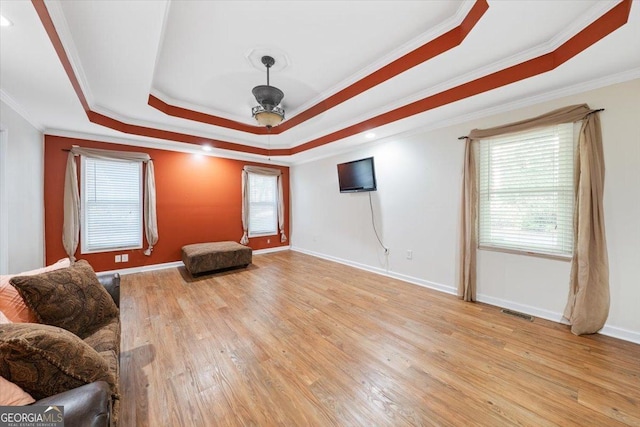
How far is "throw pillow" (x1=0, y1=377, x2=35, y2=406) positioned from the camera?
2.48 feet

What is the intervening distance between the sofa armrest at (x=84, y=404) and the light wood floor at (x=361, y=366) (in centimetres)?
70

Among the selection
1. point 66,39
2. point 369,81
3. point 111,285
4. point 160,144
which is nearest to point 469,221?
point 369,81

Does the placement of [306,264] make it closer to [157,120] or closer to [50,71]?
[157,120]

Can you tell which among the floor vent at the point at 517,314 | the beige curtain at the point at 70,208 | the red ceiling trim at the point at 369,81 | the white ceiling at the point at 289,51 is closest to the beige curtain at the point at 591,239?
the floor vent at the point at 517,314

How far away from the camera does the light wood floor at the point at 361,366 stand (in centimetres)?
138

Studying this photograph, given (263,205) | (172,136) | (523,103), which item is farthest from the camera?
(263,205)

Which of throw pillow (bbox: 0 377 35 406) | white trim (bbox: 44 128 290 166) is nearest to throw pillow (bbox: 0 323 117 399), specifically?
throw pillow (bbox: 0 377 35 406)

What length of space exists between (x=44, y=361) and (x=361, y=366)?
177cm

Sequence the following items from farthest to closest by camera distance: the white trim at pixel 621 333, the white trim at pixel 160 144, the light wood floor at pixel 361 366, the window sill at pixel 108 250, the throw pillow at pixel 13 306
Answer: the window sill at pixel 108 250 < the white trim at pixel 160 144 < the white trim at pixel 621 333 < the light wood floor at pixel 361 366 < the throw pillow at pixel 13 306

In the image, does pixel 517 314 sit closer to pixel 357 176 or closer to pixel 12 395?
pixel 357 176

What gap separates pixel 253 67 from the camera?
2512mm

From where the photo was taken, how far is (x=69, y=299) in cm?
146

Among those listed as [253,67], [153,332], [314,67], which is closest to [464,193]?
[314,67]

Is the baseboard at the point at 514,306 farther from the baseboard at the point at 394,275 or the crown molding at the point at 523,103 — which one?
the crown molding at the point at 523,103
